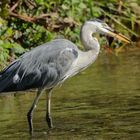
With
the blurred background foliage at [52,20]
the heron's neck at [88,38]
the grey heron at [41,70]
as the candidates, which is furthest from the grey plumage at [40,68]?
the blurred background foliage at [52,20]

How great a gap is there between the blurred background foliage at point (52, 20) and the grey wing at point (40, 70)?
2.85m

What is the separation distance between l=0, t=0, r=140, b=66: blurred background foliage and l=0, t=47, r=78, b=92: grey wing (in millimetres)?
2854

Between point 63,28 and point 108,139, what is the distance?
7.07 m

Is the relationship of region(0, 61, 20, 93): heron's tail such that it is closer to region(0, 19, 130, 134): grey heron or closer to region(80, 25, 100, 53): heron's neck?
region(0, 19, 130, 134): grey heron

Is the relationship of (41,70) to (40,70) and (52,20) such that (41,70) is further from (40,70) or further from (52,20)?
(52,20)

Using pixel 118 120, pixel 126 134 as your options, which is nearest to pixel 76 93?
pixel 118 120

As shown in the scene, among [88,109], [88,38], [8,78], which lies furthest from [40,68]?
[88,109]

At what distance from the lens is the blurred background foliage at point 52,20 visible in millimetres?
12453

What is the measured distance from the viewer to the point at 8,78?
812 centimetres

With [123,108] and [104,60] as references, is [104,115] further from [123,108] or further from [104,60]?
[104,60]

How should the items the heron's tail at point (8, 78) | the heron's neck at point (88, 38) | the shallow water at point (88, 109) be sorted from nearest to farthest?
the shallow water at point (88, 109)
the heron's tail at point (8, 78)
the heron's neck at point (88, 38)

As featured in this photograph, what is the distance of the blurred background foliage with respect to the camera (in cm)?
1245

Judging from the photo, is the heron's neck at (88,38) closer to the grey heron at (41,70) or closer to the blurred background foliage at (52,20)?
the grey heron at (41,70)

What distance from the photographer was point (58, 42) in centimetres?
834
